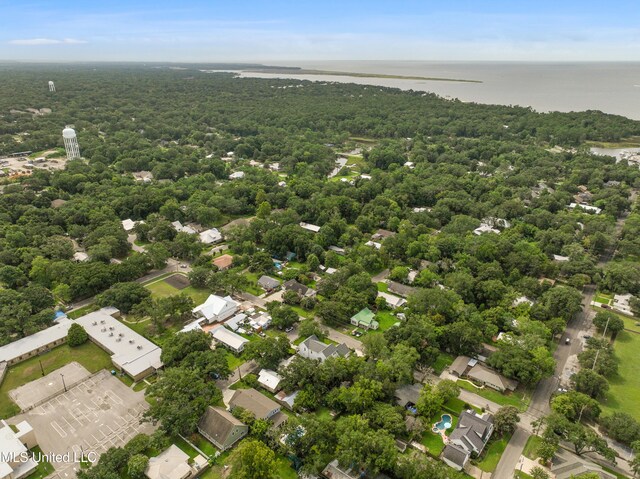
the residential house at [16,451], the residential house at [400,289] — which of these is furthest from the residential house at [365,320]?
the residential house at [16,451]

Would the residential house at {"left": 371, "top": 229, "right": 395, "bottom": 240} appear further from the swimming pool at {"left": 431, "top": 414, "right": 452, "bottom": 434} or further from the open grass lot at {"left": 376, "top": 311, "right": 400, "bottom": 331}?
the swimming pool at {"left": 431, "top": 414, "right": 452, "bottom": 434}

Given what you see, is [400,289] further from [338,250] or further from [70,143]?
[70,143]

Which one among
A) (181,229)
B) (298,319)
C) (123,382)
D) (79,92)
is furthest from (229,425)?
(79,92)

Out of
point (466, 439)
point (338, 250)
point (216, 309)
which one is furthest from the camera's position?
point (338, 250)

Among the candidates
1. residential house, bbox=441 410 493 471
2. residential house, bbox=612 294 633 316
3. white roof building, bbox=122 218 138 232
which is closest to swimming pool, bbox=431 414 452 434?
residential house, bbox=441 410 493 471

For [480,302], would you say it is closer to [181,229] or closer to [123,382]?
[123,382]

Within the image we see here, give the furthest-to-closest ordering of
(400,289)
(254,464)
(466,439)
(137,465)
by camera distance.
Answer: (400,289), (466,439), (137,465), (254,464)

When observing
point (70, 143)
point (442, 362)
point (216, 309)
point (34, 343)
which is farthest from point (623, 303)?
point (70, 143)
